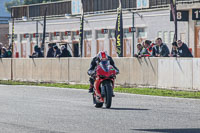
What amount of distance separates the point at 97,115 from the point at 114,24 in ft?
128

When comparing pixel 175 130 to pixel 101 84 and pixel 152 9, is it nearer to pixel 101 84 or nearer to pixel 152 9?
pixel 101 84

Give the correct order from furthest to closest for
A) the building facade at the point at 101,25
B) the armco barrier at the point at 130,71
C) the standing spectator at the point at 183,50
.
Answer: the building facade at the point at 101,25
the standing spectator at the point at 183,50
the armco barrier at the point at 130,71

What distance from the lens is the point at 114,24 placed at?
173 feet

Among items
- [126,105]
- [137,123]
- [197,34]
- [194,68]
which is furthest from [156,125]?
[197,34]

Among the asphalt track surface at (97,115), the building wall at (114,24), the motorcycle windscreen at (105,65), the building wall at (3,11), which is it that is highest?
the building wall at (3,11)

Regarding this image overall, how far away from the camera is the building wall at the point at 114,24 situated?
46.6 meters

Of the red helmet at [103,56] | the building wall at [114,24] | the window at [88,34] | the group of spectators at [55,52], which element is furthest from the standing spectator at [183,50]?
the window at [88,34]

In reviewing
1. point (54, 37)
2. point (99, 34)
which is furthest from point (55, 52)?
point (54, 37)

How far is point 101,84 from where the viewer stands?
53.4 feet

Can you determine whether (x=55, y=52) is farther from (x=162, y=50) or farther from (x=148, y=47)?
(x=162, y=50)

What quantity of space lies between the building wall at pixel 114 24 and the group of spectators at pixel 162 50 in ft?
59.6

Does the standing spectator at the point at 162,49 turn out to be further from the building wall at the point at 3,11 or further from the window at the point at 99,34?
the building wall at the point at 3,11

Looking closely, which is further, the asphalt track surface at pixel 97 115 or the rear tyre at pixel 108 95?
the rear tyre at pixel 108 95

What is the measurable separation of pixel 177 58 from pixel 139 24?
2761 centimetres
